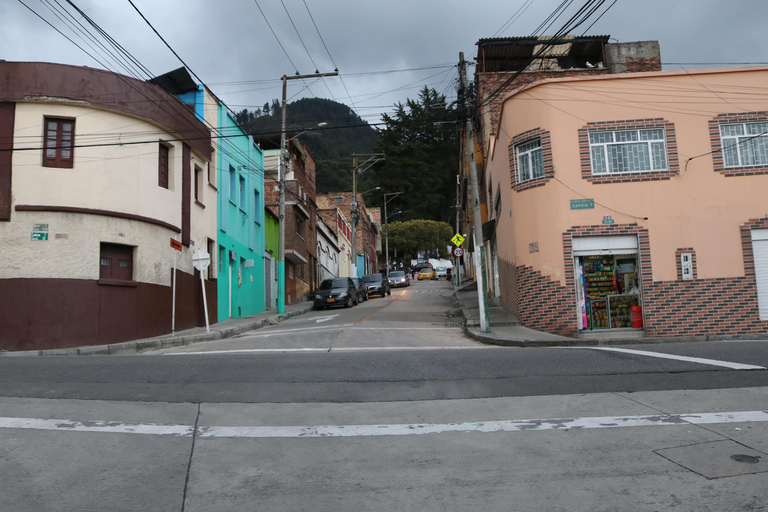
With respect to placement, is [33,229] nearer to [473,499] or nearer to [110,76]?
[110,76]

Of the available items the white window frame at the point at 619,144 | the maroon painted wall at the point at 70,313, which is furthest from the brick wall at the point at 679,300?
the maroon painted wall at the point at 70,313

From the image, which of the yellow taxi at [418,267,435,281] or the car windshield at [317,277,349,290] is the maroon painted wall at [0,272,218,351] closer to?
the car windshield at [317,277,349,290]

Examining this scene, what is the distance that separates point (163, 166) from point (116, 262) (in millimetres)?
3873

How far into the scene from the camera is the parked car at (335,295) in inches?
1267

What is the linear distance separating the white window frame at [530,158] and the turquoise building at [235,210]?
34.5 feet

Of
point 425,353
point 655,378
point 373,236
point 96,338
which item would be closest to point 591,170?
point 425,353

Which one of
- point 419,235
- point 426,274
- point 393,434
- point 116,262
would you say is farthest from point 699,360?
point 419,235

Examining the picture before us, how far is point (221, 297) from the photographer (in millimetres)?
25578

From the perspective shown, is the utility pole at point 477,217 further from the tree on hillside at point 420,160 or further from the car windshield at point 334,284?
the tree on hillside at point 420,160

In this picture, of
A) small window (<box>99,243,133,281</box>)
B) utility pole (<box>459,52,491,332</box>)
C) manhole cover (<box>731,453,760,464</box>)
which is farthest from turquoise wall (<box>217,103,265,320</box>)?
manhole cover (<box>731,453,760,464</box>)

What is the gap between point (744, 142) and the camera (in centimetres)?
1844

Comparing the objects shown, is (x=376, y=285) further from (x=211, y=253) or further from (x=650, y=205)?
(x=650, y=205)

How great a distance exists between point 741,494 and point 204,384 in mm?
6736

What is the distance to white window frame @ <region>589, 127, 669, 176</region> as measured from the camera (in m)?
18.4
